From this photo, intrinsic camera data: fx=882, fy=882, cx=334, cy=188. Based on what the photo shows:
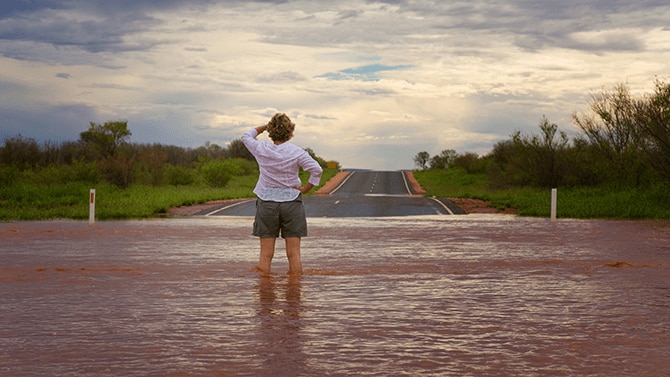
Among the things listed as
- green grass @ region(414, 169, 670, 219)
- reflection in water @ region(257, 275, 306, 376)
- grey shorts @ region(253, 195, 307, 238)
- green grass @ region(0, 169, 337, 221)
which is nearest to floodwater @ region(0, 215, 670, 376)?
reflection in water @ region(257, 275, 306, 376)

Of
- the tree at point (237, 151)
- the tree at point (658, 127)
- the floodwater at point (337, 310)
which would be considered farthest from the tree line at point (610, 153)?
the tree at point (237, 151)

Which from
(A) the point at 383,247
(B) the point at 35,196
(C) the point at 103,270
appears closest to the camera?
(C) the point at 103,270

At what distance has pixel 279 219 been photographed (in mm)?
10805

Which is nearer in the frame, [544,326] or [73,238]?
[544,326]

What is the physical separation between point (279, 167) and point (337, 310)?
2.22m

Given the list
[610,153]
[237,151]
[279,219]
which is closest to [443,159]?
[237,151]

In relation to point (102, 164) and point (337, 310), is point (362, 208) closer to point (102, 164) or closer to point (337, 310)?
point (102, 164)

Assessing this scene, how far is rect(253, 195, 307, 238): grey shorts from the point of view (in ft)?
35.1

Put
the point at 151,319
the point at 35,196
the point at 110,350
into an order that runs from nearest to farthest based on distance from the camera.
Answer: the point at 110,350 → the point at 151,319 → the point at 35,196

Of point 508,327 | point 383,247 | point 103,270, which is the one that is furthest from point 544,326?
point 383,247

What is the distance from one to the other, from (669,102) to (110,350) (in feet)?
103

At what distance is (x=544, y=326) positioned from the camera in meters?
8.20

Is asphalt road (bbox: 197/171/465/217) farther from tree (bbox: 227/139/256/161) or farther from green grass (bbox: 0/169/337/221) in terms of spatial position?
tree (bbox: 227/139/256/161)

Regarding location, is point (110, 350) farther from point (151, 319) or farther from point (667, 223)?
point (667, 223)
